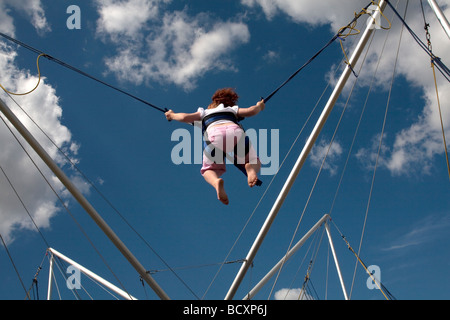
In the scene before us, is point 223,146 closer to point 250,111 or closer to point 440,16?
point 250,111

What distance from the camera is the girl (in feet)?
21.6

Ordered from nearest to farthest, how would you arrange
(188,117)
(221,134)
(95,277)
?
(221,134)
(188,117)
(95,277)

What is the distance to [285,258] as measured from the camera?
24.7 feet

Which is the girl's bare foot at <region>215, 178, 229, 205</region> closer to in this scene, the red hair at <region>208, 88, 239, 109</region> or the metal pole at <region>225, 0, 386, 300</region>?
the metal pole at <region>225, 0, 386, 300</region>

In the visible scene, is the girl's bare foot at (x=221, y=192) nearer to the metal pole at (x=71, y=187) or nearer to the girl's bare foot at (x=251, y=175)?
the girl's bare foot at (x=251, y=175)

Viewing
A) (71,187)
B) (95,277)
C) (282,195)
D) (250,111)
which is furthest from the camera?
(95,277)

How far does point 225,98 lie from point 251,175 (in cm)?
178

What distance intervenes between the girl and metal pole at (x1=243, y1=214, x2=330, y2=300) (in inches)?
71.8

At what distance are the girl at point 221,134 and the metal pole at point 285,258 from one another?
1823mm

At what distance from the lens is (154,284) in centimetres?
683

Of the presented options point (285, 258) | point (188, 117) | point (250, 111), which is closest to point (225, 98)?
point (250, 111)

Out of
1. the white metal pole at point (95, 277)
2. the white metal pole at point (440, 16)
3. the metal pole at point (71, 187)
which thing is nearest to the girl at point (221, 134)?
the metal pole at point (71, 187)

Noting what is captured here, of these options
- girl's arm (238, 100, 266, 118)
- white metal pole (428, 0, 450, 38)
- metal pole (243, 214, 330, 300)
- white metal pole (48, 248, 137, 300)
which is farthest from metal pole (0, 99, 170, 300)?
white metal pole (428, 0, 450, 38)

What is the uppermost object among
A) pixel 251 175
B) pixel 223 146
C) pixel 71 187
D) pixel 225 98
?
pixel 225 98
